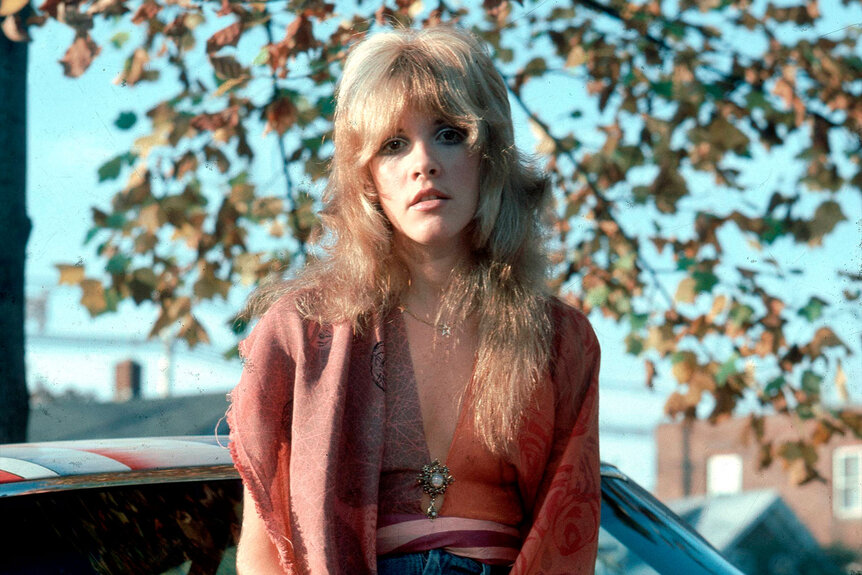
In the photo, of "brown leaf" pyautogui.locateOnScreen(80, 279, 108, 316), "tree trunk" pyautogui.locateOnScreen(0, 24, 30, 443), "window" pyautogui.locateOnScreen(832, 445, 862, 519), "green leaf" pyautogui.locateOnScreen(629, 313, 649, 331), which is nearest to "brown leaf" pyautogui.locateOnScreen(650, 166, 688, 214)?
"green leaf" pyautogui.locateOnScreen(629, 313, 649, 331)

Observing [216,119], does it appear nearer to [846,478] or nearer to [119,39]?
[119,39]

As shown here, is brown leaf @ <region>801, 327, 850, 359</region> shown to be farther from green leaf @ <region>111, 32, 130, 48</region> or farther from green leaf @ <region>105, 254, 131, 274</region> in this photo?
green leaf @ <region>111, 32, 130, 48</region>

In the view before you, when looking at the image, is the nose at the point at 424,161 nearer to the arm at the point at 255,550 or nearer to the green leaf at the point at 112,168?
the arm at the point at 255,550

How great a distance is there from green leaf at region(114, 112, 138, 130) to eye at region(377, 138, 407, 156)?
2.58 m

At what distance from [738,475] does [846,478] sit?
12.2 feet

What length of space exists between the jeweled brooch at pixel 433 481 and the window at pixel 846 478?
3140 centimetres

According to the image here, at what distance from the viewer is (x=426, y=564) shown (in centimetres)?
180

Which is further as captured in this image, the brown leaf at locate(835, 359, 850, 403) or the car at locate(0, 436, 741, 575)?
the brown leaf at locate(835, 359, 850, 403)

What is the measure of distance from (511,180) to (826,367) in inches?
141

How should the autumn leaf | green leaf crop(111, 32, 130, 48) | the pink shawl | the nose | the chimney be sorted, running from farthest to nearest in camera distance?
1. the chimney
2. green leaf crop(111, 32, 130, 48)
3. the autumn leaf
4. the nose
5. the pink shawl

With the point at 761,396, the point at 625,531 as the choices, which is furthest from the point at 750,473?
the point at 625,531

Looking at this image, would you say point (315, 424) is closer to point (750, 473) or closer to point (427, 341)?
point (427, 341)

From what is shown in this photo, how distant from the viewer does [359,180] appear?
6.56 ft

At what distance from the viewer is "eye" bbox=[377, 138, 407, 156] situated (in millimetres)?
1940
